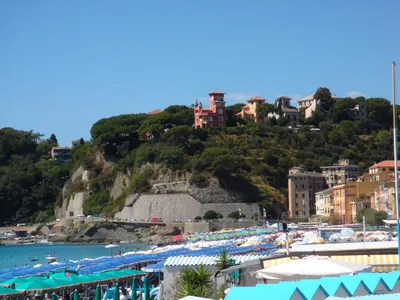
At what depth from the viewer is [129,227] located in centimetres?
9894

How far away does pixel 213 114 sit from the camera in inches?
4488

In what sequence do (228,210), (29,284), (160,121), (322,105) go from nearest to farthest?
(29,284)
(228,210)
(160,121)
(322,105)

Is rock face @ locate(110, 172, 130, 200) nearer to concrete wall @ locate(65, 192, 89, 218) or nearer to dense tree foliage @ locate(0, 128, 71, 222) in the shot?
concrete wall @ locate(65, 192, 89, 218)

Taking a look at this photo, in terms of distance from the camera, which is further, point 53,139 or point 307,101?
point 53,139

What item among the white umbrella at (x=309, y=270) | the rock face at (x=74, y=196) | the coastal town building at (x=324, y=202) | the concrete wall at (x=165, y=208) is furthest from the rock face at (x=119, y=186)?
the white umbrella at (x=309, y=270)

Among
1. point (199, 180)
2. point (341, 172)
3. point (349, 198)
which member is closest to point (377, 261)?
point (349, 198)

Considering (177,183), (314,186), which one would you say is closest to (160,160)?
(177,183)

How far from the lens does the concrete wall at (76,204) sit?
112m

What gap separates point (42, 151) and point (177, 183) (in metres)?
65.0

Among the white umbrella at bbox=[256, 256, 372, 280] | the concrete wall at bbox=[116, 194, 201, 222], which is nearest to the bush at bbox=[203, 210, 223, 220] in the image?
the concrete wall at bbox=[116, 194, 201, 222]

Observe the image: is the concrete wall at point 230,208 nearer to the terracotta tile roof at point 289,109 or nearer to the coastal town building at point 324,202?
the coastal town building at point 324,202

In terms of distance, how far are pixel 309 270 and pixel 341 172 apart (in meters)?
88.1

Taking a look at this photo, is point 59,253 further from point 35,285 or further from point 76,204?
point 35,285

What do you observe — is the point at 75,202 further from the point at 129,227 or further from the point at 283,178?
the point at 283,178
